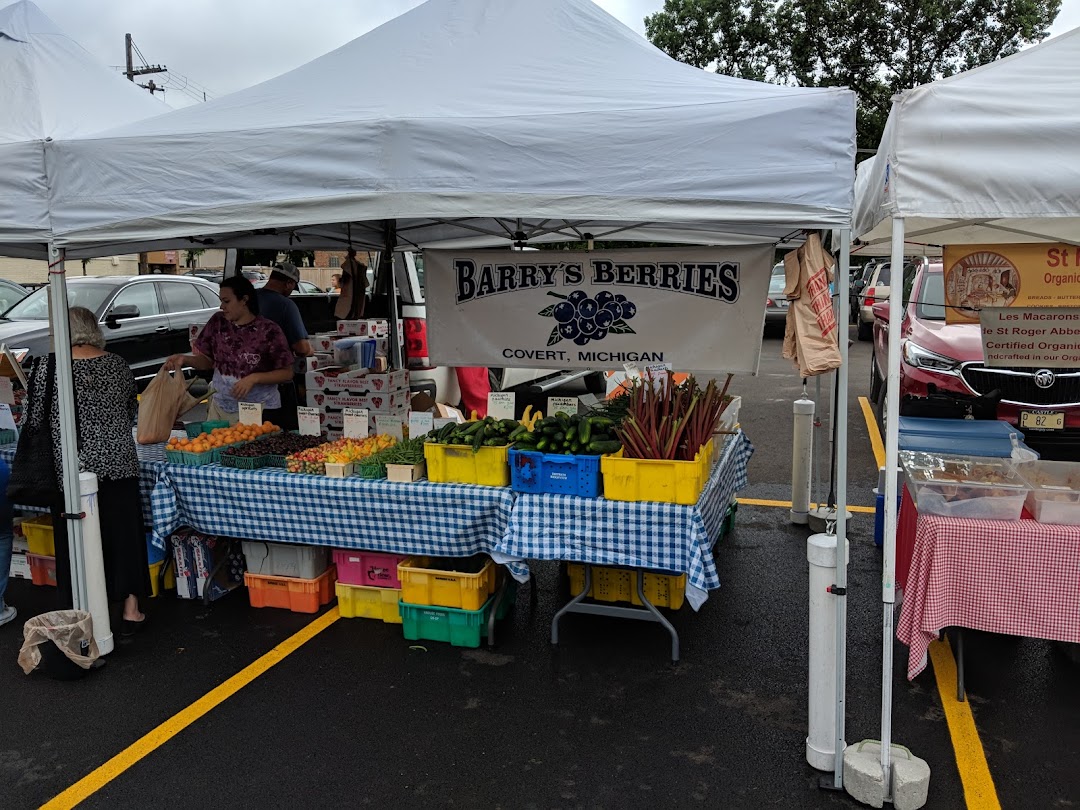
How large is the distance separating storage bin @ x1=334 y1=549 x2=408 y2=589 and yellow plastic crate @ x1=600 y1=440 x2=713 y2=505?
1.32 meters

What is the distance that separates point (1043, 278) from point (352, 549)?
12.5 ft

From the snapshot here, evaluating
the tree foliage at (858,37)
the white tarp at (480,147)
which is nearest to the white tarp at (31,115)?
the white tarp at (480,147)

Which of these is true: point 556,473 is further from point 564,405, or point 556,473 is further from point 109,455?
point 109,455

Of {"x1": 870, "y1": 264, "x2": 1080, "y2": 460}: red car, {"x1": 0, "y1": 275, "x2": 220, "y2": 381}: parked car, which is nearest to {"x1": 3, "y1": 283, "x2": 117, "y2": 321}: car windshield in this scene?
{"x1": 0, "y1": 275, "x2": 220, "y2": 381}: parked car

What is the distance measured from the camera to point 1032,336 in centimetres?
436

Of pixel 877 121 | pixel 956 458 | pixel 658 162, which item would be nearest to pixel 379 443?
pixel 658 162

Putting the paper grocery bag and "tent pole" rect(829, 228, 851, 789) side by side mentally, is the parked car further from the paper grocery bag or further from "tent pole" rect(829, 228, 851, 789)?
"tent pole" rect(829, 228, 851, 789)

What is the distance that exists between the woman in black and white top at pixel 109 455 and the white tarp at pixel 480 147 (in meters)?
0.70

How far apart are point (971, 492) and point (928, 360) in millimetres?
4509

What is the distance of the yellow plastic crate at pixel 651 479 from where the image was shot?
151 inches

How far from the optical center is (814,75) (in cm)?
2173

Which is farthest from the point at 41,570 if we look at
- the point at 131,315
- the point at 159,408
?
the point at 131,315

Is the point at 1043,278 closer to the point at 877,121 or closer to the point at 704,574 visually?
the point at 704,574

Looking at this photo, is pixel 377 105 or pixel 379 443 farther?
pixel 379 443
